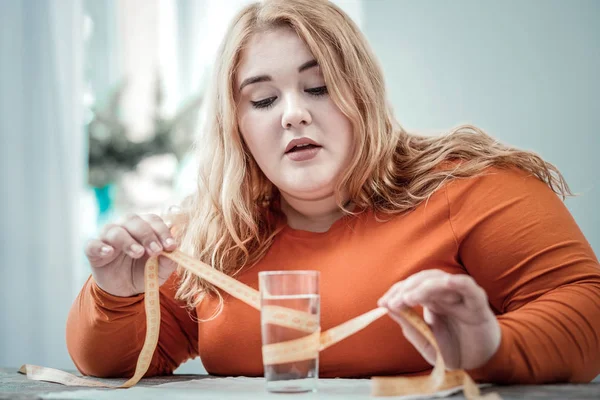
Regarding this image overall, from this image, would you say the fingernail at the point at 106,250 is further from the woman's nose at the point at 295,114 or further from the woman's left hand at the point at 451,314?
the woman's left hand at the point at 451,314

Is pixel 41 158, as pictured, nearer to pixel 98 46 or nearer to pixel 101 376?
pixel 98 46

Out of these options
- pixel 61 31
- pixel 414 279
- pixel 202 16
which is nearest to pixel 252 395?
pixel 414 279

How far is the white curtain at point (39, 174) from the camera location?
11.0 feet

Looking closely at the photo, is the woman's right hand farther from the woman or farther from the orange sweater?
the orange sweater

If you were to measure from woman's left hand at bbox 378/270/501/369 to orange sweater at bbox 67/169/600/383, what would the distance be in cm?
9

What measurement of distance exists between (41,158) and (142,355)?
2.23 metres

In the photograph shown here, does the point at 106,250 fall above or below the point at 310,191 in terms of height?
below

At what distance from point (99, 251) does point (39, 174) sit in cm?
214

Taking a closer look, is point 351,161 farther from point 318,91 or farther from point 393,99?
point 393,99

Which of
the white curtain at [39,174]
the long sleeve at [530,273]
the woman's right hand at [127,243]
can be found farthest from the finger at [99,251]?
the white curtain at [39,174]

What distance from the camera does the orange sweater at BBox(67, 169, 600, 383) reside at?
1.33 m

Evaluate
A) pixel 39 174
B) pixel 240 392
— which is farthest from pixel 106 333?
pixel 39 174

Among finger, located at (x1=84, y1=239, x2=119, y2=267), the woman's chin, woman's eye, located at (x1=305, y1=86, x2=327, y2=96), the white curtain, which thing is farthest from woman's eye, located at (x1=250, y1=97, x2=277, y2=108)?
the white curtain

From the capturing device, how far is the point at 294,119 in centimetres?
171
